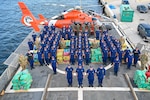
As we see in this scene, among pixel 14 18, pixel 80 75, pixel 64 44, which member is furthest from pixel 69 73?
pixel 14 18

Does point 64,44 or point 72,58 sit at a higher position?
point 64,44

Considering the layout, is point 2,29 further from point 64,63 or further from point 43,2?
point 64,63

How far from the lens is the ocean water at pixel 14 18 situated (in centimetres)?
3034

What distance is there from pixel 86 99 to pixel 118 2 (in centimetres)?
3393

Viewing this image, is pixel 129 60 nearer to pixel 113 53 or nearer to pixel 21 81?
pixel 113 53

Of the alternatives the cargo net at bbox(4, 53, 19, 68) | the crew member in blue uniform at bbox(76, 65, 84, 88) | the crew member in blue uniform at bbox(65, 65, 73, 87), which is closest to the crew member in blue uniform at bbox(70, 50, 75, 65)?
the crew member in blue uniform at bbox(65, 65, 73, 87)

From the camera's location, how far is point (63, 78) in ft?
53.4

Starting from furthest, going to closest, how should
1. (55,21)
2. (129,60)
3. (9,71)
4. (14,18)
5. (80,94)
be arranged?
(14,18), (55,21), (129,60), (9,71), (80,94)

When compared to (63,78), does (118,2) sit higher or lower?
higher

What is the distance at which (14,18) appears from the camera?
42.6 metres

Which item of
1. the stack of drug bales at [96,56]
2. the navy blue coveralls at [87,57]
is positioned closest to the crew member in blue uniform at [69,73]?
the navy blue coveralls at [87,57]

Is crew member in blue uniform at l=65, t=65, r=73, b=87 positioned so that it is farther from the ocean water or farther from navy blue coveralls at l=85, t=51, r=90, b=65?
→ the ocean water

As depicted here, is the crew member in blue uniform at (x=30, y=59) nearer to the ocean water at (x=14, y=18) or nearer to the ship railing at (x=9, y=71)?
the ship railing at (x=9, y=71)

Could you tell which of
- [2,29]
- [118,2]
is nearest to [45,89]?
[2,29]
